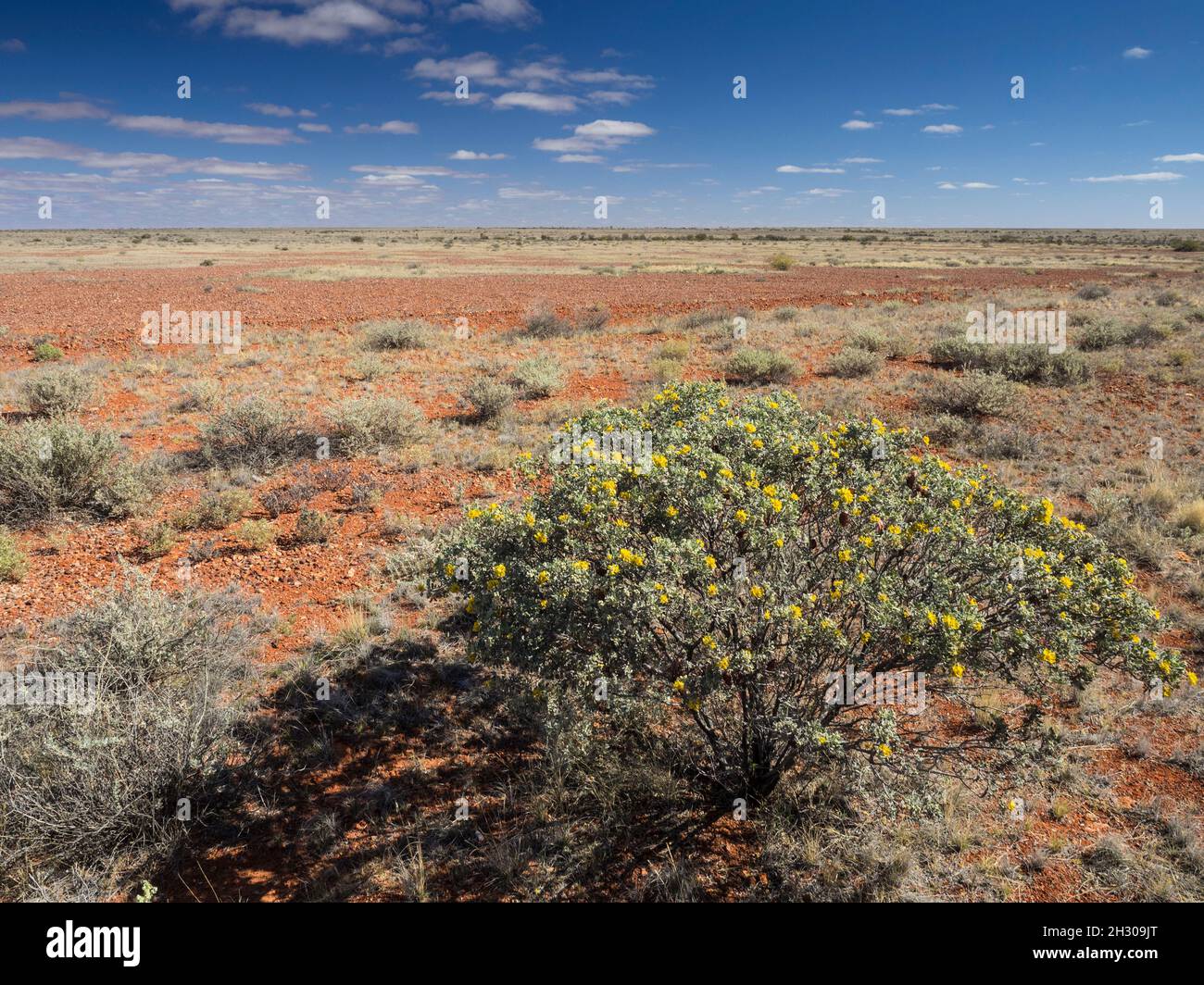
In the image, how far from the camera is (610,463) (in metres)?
3.39

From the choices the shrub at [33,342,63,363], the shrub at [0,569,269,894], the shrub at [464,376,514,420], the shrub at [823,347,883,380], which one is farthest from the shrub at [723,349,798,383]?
the shrub at [33,342,63,363]

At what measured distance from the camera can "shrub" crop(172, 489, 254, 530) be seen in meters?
7.19

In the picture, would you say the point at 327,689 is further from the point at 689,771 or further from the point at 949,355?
the point at 949,355

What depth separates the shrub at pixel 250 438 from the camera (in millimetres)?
8953

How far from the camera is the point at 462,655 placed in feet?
17.0

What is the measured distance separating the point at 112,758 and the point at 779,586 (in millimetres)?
3790

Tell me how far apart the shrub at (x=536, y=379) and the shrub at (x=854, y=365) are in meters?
6.08

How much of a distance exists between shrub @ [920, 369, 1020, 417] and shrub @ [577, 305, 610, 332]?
10304 mm

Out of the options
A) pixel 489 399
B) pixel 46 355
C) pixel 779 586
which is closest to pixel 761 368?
pixel 489 399

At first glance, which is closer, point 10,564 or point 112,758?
point 112,758

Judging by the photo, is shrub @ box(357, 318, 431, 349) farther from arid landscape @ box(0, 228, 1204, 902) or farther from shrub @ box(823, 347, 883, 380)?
shrub @ box(823, 347, 883, 380)

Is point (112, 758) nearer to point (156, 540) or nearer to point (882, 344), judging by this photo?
point (156, 540)
